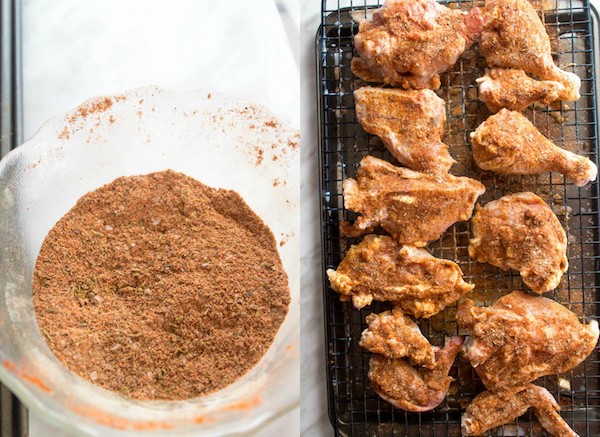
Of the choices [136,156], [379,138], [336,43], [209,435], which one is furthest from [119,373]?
[336,43]

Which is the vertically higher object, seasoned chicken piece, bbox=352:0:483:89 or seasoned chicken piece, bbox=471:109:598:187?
seasoned chicken piece, bbox=352:0:483:89

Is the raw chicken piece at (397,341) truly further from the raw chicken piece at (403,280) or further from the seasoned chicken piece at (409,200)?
the seasoned chicken piece at (409,200)

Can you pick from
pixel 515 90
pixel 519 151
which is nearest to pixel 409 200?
pixel 519 151

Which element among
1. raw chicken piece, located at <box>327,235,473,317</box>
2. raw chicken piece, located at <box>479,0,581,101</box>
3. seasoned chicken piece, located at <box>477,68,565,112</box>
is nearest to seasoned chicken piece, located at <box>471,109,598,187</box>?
seasoned chicken piece, located at <box>477,68,565,112</box>

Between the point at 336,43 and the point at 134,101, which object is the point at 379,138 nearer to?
the point at 336,43

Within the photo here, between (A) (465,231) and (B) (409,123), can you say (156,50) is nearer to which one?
(B) (409,123)

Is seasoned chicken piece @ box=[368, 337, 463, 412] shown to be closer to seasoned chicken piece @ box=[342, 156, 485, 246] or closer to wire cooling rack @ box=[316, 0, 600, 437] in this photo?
wire cooling rack @ box=[316, 0, 600, 437]
